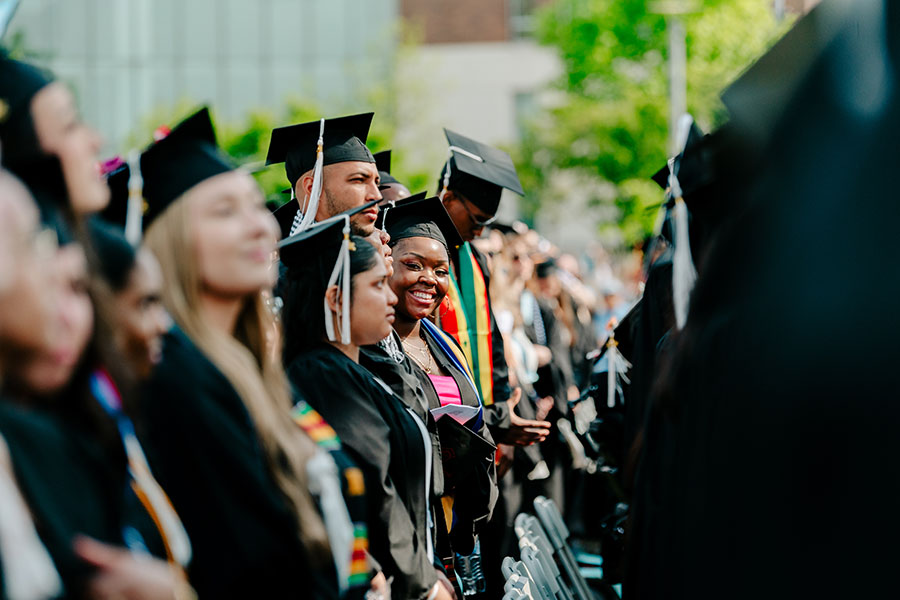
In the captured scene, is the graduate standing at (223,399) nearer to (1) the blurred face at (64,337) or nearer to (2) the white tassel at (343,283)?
(1) the blurred face at (64,337)

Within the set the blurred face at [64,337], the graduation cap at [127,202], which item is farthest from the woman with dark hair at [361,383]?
the blurred face at [64,337]

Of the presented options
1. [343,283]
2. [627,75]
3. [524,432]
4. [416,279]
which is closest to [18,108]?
→ [343,283]

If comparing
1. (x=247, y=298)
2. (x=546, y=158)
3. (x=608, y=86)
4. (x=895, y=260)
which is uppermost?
(x=895, y=260)

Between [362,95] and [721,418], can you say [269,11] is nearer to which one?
[362,95]

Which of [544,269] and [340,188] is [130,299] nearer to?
[340,188]

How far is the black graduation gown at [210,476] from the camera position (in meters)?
2.18

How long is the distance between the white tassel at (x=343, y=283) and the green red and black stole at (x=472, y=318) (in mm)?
2365

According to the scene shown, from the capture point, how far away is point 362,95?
3083 centimetres

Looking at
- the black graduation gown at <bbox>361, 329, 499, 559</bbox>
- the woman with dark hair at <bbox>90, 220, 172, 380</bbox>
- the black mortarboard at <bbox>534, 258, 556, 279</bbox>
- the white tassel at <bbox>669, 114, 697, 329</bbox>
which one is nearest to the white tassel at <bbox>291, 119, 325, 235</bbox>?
the black graduation gown at <bbox>361, 329, 499, 559</bbox>

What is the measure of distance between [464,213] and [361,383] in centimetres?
270

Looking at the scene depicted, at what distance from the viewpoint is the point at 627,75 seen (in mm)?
27891

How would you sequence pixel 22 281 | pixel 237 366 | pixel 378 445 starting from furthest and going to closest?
1. pixel 378 445
2. pixel 237 366
3. pixel 22 281

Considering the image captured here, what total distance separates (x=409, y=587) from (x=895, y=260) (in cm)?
167

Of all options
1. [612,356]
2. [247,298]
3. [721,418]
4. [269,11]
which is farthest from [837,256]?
[269,11]
